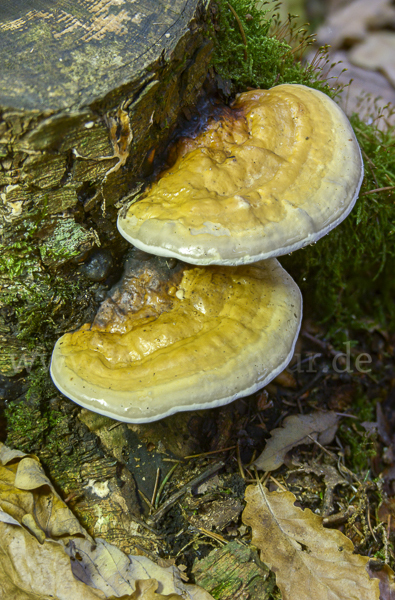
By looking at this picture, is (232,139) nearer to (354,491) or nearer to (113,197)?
(113,197)

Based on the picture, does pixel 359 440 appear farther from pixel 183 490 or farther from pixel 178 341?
pixel 178 341

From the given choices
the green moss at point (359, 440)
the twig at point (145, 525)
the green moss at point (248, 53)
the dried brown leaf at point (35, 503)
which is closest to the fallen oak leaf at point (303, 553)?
the twig at point (145, 525)

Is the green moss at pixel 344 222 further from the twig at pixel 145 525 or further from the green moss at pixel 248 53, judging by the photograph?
the twig at pixel 145 525

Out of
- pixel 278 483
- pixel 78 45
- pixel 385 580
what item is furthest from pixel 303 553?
pixel 78 45

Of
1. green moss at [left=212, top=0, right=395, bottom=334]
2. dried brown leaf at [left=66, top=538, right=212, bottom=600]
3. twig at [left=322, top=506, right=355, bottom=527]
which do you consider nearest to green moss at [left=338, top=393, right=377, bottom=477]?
twig at [left=322, top=506, right=355, bottom=527]

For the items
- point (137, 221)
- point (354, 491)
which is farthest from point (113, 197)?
point (354, 491)
